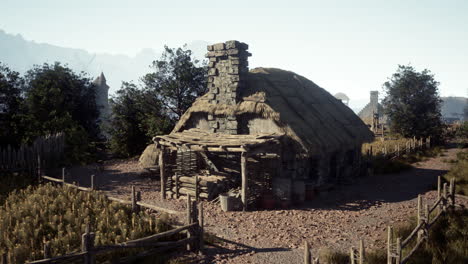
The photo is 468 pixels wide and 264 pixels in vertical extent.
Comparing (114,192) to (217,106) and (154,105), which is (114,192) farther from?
(154,105)

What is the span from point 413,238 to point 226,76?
33.7 feet

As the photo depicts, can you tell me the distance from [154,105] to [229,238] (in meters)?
17.9

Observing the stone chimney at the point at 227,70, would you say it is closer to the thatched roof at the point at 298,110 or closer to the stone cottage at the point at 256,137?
the stone cottage at the point at 256,137

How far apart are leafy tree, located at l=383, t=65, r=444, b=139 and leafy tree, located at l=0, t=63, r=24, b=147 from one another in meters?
30.9

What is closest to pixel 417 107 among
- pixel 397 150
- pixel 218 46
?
pixel 397 150

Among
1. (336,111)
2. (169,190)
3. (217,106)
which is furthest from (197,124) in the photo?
(336,111)

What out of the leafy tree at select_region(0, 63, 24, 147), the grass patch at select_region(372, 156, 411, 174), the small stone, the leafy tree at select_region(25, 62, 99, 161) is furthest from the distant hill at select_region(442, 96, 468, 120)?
the leafy tree at select_region(0, 63, 24, 147)

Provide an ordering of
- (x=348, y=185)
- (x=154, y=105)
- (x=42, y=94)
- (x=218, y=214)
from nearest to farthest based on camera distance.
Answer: (x=218, y=214)
(x=348, y=185)
(x=42, y=94)
(x=154, y=105)

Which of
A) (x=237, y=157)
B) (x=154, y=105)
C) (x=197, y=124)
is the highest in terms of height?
(x=154, y=105)

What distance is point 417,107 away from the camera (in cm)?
3145

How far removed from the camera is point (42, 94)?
24625 millimetres

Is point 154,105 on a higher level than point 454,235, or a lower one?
higher

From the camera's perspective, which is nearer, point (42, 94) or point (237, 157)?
point (237, 157)

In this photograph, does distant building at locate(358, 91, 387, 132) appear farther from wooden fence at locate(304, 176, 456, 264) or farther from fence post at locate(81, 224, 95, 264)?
fence post at locate(81, 224, 95, 264)
